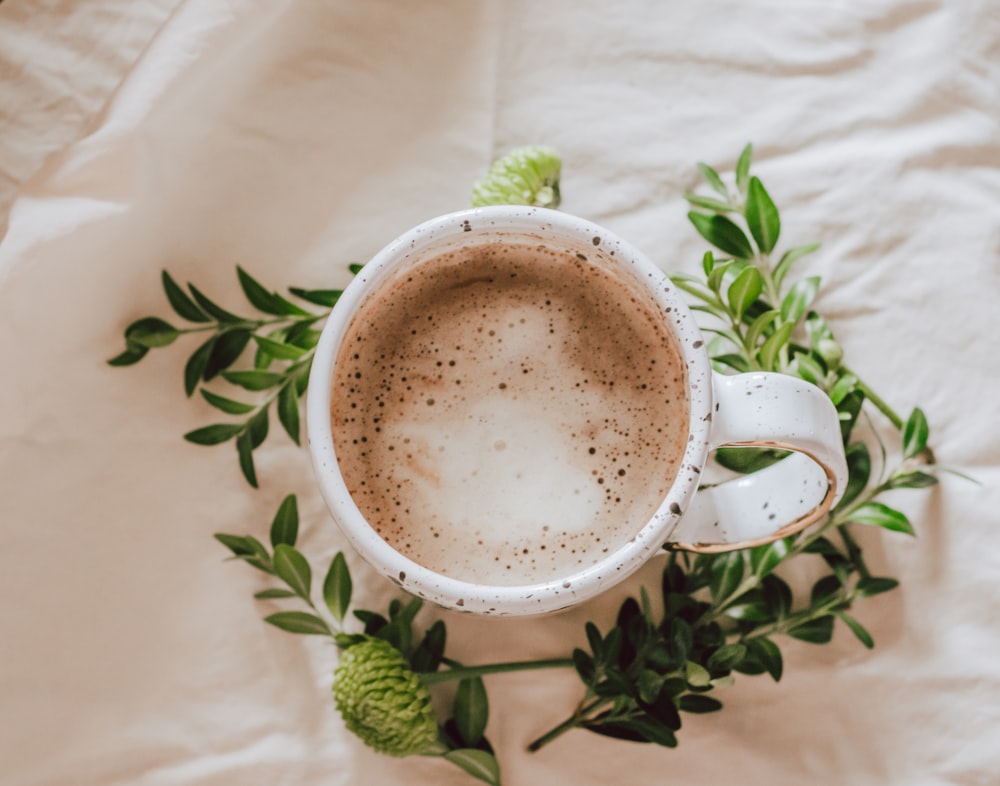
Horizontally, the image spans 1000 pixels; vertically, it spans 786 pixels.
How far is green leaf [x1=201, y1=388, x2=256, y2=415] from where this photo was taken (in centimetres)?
70

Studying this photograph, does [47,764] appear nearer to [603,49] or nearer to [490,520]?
A: [490,520]

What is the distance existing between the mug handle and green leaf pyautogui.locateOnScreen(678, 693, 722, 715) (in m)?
0.14

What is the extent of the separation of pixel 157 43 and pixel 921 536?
26.2 inches

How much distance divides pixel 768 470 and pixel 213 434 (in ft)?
1.26

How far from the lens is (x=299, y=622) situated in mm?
685

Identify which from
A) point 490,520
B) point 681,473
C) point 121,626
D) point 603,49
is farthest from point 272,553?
point 603,49

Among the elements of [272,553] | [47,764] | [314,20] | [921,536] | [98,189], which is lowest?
[47,764]

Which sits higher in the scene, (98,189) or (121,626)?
(98,189)

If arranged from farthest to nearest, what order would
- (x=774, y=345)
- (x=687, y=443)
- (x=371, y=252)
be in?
(x=371, y=252) < (x=774, y=345) < (x=687, y=443)

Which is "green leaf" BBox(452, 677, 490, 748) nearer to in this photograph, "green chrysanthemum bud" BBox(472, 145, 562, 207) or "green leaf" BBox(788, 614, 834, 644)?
"green leaf" BBox(788, 614, 834, 644)

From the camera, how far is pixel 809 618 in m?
0.69

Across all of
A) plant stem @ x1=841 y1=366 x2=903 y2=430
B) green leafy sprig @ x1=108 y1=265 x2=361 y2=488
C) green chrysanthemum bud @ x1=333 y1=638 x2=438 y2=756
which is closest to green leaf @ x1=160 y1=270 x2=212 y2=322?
green leafy sprig @ x1=108 y1=265 x2=361 y2=488

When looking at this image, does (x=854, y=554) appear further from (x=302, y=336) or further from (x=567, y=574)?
(x=302, y=336)

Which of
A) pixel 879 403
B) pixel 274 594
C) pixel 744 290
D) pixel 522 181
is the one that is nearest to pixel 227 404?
pixel 274 594
